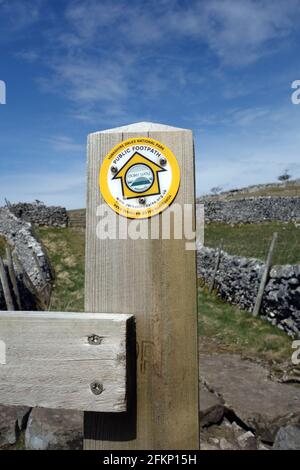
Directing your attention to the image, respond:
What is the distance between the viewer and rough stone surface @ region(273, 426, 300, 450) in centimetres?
337

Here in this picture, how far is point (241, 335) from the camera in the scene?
25.2 ft

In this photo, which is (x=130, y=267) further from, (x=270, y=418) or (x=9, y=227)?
(x=9, y=227)

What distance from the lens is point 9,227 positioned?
21297 millimetres

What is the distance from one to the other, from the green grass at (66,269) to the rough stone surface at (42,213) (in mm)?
6377

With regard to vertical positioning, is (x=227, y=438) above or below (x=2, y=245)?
below

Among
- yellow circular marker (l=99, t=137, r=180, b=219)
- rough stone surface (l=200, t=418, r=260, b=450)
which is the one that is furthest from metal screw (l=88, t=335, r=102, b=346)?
rough stone surface (l=200, t=418, r=260, b=450)

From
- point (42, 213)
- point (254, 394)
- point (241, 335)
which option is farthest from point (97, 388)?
point (42, 213)

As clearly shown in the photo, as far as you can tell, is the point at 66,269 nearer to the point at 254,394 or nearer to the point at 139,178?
the point at 254,394

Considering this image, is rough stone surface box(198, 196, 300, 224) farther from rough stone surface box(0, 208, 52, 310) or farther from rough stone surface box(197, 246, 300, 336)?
rough stone surface box(197, 246, 300, 336)

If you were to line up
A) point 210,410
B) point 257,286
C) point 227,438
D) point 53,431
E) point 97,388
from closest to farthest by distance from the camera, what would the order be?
1. point 97,388
2. point 53,431
3. point 227,438
4. point 210,410
5. point 257,286

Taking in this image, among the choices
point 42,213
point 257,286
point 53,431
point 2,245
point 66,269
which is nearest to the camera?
point 53,431

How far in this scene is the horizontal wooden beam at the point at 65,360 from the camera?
0.94m

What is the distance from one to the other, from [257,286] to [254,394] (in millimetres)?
4619
